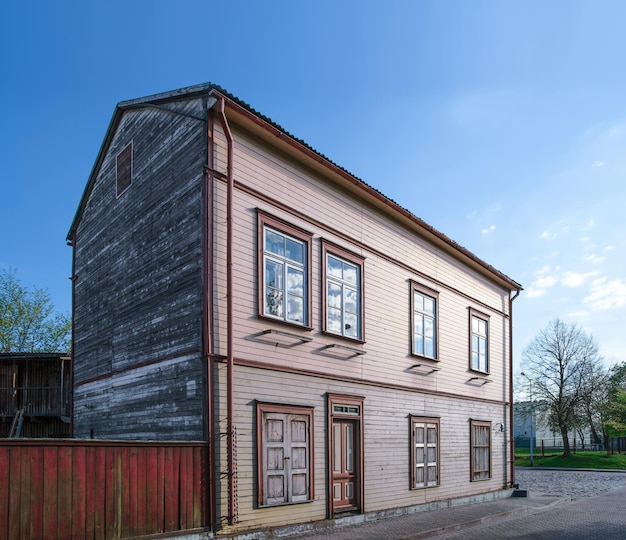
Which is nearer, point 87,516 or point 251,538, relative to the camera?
point 87,516

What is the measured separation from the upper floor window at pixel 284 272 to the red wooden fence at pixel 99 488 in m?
3.17

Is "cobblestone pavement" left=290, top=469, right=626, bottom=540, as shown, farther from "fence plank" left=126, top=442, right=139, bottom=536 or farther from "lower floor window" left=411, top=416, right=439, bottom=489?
"fence plank" left=126, top=442, right=139, bottom=536

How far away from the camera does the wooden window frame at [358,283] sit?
14016 mm

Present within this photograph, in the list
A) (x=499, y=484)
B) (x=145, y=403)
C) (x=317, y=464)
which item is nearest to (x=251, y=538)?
(x=317, y=464)

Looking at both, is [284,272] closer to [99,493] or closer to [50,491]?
[99,493]

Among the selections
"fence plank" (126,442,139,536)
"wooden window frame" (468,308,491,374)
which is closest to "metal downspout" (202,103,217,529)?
"fence plank" (126,442,139,536)

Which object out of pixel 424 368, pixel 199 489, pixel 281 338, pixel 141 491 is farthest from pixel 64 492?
pixel 424 368

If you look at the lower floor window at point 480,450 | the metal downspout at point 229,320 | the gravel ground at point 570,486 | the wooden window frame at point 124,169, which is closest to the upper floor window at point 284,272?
the metal downspout at point 229,320

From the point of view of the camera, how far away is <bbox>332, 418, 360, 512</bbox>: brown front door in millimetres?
14023

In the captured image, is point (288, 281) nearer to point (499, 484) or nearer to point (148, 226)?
point (148, 226)

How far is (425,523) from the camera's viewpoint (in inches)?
585

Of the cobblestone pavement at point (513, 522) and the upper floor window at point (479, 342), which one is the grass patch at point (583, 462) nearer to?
the cobblestone pavement at point (513, 522)

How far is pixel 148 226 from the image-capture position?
13.6m

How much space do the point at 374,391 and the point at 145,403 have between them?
17.9 ft
